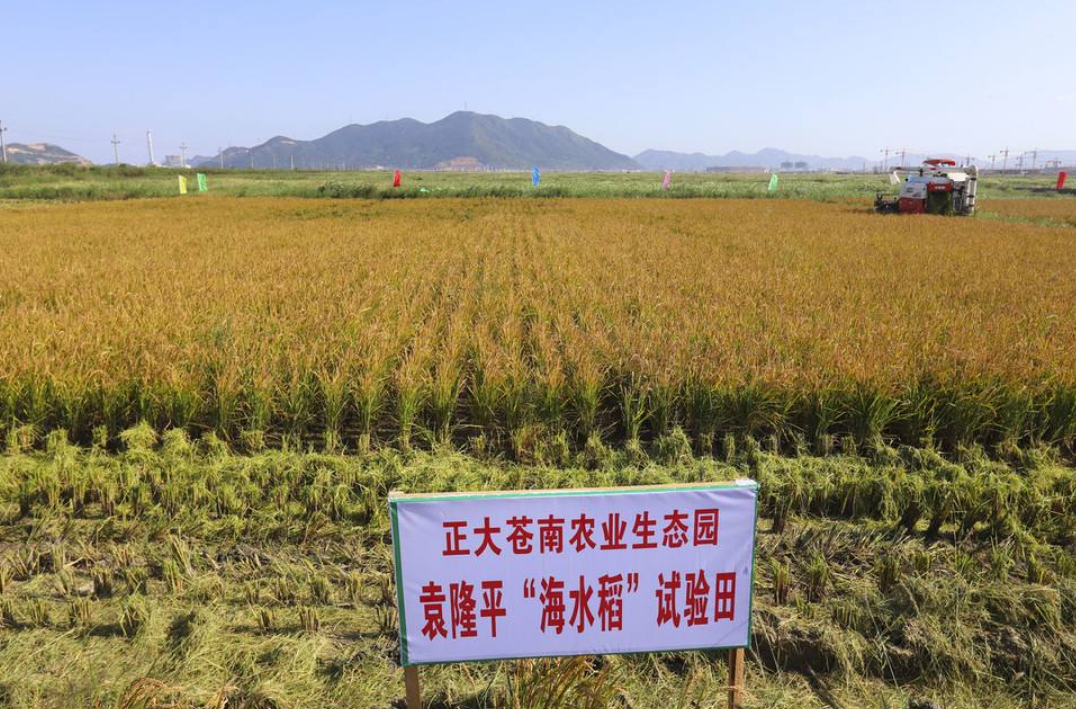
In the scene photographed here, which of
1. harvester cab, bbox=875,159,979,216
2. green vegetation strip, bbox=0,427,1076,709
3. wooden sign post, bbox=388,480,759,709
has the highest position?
harvester cab, bbox=875,159,979,216

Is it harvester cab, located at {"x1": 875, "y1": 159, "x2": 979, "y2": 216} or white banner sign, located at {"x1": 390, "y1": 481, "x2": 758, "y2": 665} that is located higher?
harvester cab, located at {"x1": 875, "y1": 159, "x2": 979, "y2": 216}

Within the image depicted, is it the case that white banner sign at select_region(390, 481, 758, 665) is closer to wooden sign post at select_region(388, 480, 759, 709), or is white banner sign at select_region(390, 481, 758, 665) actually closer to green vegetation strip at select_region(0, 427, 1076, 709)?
wooden sign post at select_region(388, 480, 759, 709)

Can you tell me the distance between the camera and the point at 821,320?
523 cm

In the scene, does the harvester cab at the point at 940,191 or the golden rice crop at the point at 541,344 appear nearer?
the golden rice crop at the point at 541,344

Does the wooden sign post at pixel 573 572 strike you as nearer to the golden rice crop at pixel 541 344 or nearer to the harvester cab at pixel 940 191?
the golden rice crop at pixel 541 344

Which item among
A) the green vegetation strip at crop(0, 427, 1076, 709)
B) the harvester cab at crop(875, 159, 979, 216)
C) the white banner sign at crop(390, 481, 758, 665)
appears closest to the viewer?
the white banner sign at crop(390, 481, 758, 665)

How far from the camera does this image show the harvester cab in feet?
55.3

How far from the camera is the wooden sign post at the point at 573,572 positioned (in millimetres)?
1557

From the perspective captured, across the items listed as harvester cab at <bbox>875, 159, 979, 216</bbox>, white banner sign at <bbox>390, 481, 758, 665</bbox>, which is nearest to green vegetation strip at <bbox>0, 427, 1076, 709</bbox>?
white banner sign at <bbox>390, 481, 758, 665</bbox>

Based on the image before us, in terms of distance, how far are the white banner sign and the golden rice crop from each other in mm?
1863

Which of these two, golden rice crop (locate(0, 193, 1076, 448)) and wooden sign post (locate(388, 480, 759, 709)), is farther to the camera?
golden rice crop (locate(0, 193, 1076, 448))

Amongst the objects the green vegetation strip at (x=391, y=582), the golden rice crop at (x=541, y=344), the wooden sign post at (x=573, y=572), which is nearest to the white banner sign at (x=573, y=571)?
the wooden sign post at (x=573, y=572)

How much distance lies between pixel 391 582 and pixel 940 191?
19.2 metres

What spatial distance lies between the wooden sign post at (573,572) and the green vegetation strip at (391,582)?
0.71ft
